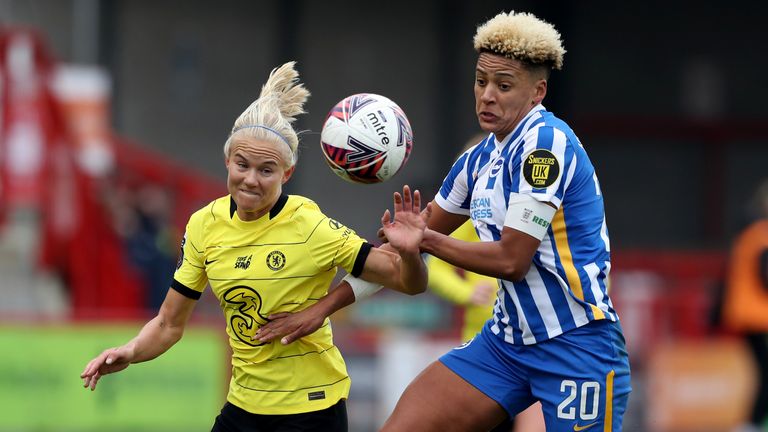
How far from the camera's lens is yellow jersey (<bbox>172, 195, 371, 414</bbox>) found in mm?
5023

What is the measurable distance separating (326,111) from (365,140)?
18.5 meters

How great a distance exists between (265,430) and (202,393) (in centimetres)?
604

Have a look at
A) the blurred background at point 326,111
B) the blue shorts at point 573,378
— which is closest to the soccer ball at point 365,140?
the blue shorts at point 573,378

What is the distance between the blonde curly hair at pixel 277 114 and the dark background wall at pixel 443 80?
16.2 m

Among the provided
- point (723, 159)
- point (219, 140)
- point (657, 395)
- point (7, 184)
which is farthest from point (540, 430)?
point (723, 159)

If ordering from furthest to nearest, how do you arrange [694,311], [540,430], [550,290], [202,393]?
[694,311] < [202,393] < [540,430] < [550,290]

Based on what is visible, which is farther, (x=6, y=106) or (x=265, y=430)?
(x=6, y=106)

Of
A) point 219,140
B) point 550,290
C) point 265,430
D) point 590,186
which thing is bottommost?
point 219,140

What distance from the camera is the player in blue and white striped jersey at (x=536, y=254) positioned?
4.75 m

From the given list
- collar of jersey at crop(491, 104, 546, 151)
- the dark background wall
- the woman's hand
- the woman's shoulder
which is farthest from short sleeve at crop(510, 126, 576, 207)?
the dark background wall

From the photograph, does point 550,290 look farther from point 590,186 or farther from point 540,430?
point 540,430

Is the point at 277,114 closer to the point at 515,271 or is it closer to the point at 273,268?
the point at 273,268

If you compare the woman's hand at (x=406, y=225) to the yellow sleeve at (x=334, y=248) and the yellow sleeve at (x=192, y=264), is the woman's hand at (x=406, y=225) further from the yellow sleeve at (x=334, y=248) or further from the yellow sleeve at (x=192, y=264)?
the yellow sleeve at (x=192, y=264)

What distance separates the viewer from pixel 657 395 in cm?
1216
